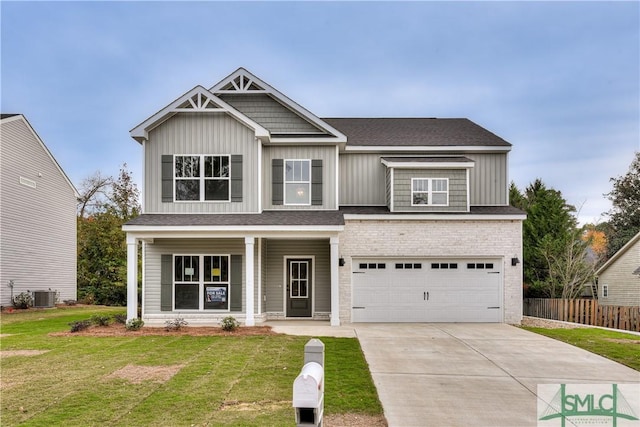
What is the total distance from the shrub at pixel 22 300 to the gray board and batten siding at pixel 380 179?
15.2 metres

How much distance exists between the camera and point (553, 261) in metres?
22.6

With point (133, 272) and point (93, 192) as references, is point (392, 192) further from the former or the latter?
point (93, 192)

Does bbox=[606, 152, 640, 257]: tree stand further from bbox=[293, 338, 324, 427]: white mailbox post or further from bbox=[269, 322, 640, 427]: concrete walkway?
bbox=[293, 338, 324, 427]: white mailbox post

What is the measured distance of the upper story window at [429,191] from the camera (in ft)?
55.9

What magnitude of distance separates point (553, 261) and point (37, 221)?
24427 millimetres

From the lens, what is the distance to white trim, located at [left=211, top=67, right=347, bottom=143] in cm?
1667

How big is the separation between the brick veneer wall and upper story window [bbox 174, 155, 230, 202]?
424 centimetres

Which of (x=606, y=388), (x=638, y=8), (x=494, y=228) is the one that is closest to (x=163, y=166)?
(x=494, y=228)

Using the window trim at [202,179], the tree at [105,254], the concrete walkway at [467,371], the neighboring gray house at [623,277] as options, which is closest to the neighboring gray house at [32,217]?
the tree at [105,254]

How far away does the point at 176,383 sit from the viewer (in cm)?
826

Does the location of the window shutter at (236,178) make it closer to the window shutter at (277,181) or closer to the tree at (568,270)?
the window shutter at (277,181)

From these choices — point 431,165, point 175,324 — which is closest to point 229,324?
point 175,324

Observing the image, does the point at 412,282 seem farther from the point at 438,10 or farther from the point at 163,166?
the point at 438,10

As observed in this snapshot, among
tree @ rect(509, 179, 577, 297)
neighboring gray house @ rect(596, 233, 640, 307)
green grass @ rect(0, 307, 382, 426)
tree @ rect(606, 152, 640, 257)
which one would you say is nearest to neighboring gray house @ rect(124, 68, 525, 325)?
green grass @ rect(0, 307, 382, 426)
